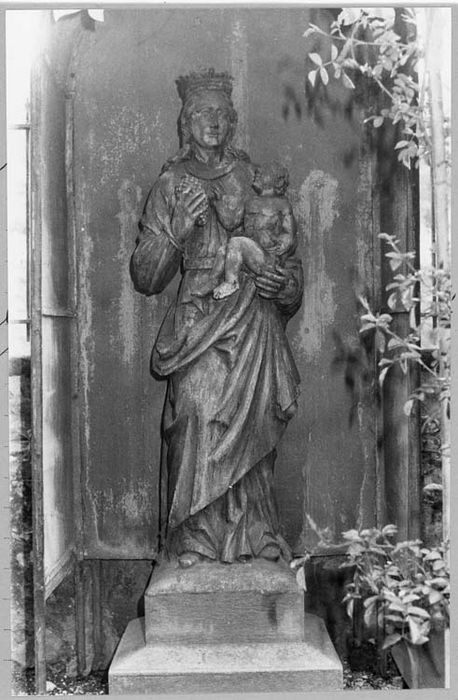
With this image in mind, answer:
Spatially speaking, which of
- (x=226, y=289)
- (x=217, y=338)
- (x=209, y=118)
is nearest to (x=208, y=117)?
(x=209, y=118)

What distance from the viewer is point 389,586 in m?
3.74

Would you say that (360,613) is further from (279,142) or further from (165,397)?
(279,142)

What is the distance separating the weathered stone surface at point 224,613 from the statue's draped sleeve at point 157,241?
145 cm

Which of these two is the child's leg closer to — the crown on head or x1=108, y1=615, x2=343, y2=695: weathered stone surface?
the crown on head

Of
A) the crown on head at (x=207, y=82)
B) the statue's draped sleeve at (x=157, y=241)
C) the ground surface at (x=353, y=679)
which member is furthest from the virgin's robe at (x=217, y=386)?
the ground surface at (x=353, y=679)

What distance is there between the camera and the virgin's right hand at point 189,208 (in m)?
4.44

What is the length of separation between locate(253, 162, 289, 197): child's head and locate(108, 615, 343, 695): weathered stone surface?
81.3 inches

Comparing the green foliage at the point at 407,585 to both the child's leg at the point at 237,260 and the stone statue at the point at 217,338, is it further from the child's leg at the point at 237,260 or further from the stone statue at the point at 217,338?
the child's leg at the point at 237,260

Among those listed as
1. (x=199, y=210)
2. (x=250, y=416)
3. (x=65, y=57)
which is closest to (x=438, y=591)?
(x=250, y=416)

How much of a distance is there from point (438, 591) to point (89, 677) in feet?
6.68

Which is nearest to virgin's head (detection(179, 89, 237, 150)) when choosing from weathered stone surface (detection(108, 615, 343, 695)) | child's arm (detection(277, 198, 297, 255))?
child's arm (detection(277, 198, 297, 255))

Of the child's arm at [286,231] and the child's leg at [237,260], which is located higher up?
the child's arm at [286,231]

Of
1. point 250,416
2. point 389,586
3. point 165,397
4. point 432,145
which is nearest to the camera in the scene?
point 389,586

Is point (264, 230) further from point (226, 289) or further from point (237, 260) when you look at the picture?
point (226, 289)
